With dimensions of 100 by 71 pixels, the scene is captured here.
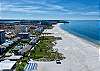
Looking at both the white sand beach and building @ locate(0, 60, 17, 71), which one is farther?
the white sand beach

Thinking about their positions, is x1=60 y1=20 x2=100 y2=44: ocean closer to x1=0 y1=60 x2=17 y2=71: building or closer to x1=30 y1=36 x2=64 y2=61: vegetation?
x1=30 y1=36 x2=64 y2=61: vegetation

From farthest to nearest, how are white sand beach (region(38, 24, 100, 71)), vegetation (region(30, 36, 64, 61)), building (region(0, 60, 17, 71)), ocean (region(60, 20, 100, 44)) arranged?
ocean (region(60, 20, 100, 44)), vegetation (region(30, 36, 64, 61)), white sand beach (region(38, 24, 100, 71)), building (region(0, 60, 17, 71))

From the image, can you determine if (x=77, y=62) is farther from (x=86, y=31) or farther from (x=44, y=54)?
(x=86, y=31)

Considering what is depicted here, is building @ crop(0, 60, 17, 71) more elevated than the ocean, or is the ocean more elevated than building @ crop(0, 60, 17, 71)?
building @ crop(0, 60, 17, 71)

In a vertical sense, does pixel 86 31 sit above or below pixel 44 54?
below

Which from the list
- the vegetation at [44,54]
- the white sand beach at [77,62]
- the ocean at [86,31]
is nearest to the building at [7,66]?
the white sand beach at [77,62]

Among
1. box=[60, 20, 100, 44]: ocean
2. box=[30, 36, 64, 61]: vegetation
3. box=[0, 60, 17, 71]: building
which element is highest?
box=[0, 60, 17, 71]: building

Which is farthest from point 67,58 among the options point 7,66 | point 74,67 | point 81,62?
point 7,66

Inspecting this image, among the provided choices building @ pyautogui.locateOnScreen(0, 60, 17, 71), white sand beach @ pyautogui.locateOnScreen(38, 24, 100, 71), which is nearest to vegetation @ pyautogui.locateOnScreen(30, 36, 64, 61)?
white sand beach @ pyautogui.locateOnScreen(38, 24, 100, 71)

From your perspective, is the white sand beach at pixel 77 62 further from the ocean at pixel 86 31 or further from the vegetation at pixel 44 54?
the ocean at pixel 86 31

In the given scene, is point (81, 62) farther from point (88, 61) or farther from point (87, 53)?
point (87, 53)

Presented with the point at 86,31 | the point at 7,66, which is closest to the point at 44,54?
the point at 7,66
